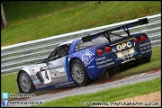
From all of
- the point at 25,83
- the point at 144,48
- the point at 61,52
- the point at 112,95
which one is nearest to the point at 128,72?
the point at 144,48

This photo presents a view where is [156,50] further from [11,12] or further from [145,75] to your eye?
[11,12]

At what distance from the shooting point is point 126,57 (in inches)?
494

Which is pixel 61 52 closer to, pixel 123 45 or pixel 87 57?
pixel 87 57

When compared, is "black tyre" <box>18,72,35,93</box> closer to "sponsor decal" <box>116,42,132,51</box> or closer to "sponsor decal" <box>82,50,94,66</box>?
"sponsor decal" <box>82,50,94,66</box>

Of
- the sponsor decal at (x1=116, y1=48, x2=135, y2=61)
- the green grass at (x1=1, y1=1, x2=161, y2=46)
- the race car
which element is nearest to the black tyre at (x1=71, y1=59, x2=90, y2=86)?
the race car

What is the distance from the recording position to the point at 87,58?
39.8 ft

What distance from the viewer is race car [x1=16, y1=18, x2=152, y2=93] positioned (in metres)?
12.2

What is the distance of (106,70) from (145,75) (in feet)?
3.16

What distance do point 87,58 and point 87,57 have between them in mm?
24

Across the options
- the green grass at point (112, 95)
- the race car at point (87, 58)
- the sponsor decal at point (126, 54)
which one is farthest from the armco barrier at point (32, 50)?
the green grass at point (112, 95)

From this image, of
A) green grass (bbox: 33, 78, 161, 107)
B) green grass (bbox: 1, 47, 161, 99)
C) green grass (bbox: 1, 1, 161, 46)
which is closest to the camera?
green grass (bbox: 33, 78, 161, 107)

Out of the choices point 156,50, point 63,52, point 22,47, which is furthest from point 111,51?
point 22,47

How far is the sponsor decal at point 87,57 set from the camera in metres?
12.1

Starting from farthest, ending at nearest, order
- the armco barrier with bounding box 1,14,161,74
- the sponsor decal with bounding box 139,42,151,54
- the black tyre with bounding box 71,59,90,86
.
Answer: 1. the armco barrier with bounding box 1,14,161,74
2. the sponsor decal with bounding box 139,42,151,54
3. the black tyre with bounding box 71,59,90,86
